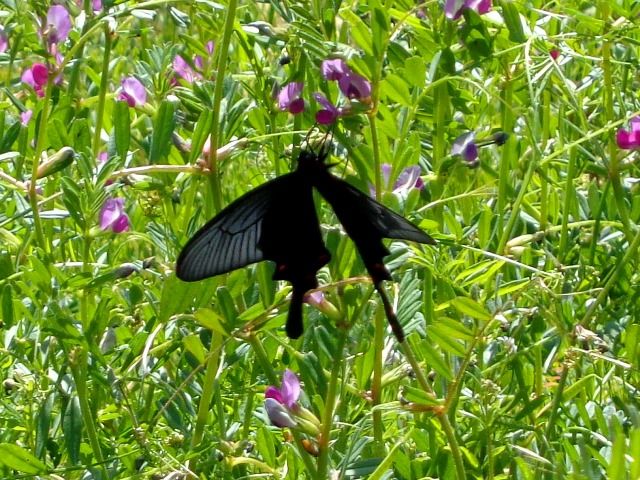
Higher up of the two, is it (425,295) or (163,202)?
(163,202)

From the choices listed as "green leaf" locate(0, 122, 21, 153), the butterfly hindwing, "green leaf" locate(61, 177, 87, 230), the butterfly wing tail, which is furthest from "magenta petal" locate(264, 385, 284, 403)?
"green leaf" locate(0, 122, 21, 153)

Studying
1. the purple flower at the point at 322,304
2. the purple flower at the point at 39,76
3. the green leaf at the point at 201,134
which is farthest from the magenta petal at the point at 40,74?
the purple flower at the point at 322,304

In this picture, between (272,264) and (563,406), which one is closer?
(272,264)

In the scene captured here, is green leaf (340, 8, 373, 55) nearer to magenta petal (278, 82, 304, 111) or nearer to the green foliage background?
the green foliage background

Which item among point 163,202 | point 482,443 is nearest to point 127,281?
point 163,202

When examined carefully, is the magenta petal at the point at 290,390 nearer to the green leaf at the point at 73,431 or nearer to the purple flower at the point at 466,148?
the green leaf at the point at 73,431

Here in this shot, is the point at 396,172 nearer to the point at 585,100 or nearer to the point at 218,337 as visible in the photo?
the point at 218,337

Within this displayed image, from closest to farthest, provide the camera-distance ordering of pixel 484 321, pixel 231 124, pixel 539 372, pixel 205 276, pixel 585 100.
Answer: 1. pixel 205 276
2. pixel 484 321
3. pixel 231 124
4. pixel 539 372
5. pixel 585 100

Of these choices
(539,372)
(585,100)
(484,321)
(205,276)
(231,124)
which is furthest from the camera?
(585,100)
